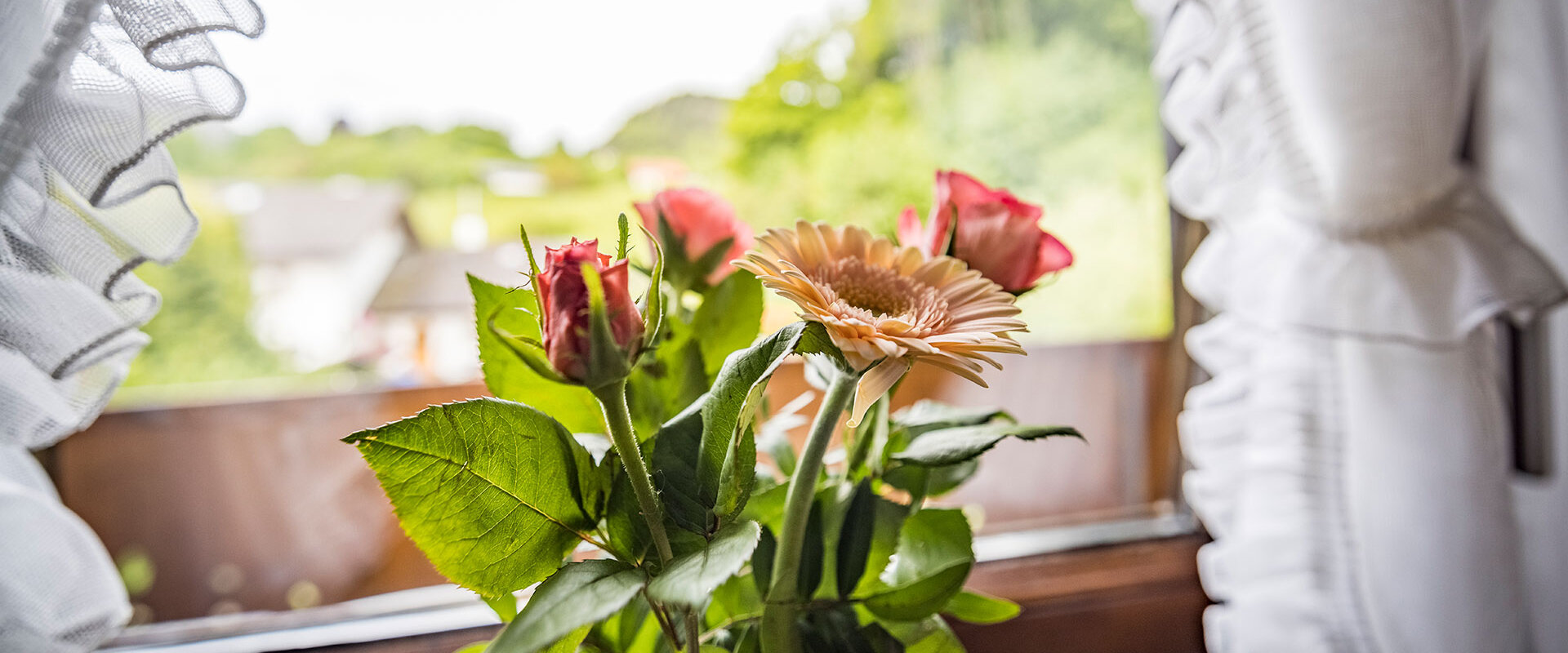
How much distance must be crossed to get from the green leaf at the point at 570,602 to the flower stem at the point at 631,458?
18 millimetres

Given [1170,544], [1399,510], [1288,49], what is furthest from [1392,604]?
[1288,49]

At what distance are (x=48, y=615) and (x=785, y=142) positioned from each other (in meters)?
0.72

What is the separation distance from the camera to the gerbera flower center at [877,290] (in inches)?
14.3

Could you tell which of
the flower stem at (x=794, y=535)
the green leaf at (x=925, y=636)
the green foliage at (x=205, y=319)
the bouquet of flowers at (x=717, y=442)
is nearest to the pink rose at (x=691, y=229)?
the bouquet of flowers at (x=717, y=442)

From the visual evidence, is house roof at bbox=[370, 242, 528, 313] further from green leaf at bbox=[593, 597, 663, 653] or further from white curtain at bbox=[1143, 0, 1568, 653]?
white curtain at bbox=[1143, 0, 1568, 653]

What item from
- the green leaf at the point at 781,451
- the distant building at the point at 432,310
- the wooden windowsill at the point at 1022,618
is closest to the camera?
the green leaf at the point at 781,451

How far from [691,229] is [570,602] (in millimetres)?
212

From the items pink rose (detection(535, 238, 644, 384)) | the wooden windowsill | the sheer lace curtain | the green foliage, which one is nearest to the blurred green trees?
the green foliage

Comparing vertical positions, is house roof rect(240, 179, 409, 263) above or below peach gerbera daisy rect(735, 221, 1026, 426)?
above

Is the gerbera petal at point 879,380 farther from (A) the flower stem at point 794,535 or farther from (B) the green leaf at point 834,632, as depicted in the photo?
(B) the green leaf at point 834,632

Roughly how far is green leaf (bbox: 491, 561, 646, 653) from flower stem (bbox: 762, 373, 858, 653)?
8 cm

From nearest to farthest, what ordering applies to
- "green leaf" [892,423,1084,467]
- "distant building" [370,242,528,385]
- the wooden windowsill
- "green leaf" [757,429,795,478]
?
1. "green leaf" [892,423,1084,467]
2. "green leaf" [757,429,795,478]
3. the wooden windowsill
4. "distant building" [370,242,528,385]

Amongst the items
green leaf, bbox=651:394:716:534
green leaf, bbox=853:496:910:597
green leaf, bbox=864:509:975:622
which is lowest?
green leaf, bbox=864:509:975:622

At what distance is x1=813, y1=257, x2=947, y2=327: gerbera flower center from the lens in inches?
14.3
